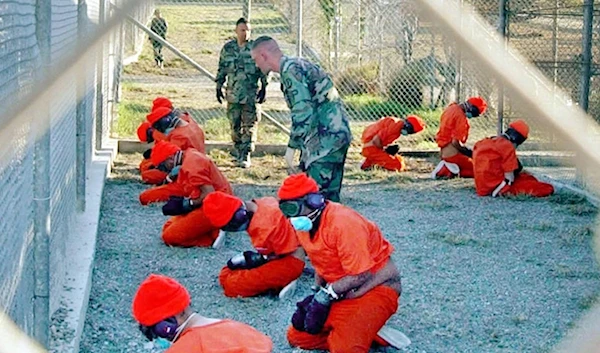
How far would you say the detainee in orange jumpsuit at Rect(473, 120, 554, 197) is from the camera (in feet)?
34.7

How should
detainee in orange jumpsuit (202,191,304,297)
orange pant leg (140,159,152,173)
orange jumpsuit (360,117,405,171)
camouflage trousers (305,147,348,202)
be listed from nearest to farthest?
1. detainee in orange jumpsuit (202,191,304,297)
2. camouflage trousers (305,147,348,202)
3. orange pant leg (140,159,152,173)
4. orange jumpsuit (360,117,405,171)

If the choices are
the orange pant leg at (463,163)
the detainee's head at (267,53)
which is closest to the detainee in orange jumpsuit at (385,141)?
the orange pant leg at (463,163)

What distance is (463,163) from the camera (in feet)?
38.8

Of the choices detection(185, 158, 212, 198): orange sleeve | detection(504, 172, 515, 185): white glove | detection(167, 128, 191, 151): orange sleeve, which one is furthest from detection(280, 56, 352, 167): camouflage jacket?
detection(504, 172, 515, 185): white glove

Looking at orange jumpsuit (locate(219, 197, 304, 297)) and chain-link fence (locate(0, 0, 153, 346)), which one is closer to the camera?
chain-link fence (locate(0, 0, 153, 346))

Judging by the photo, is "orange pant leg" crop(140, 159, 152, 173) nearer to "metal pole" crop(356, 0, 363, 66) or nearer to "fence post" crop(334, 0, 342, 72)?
"fence post" crop(334, 0, 342, 72)

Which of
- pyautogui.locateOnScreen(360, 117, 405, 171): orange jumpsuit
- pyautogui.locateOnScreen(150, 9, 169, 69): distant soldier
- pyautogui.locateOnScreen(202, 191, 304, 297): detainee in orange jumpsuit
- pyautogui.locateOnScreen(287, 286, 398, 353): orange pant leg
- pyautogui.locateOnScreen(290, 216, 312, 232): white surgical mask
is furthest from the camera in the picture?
pyautogui.locateOnScreen(150, 9, 169, 69): distant soldier

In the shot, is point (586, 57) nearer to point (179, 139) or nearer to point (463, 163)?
point (463, 163)

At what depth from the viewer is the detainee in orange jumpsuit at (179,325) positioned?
357 centimetres

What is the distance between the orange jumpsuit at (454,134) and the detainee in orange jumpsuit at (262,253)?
17.1ft

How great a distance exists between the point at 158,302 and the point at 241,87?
8.63 metres

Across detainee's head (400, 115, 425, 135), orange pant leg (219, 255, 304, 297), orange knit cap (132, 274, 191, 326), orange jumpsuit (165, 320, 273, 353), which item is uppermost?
orange knit cap (132, 274, 191, 326)

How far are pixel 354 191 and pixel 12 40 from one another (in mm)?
7862

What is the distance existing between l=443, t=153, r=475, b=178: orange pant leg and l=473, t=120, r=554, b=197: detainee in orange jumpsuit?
0.99m
